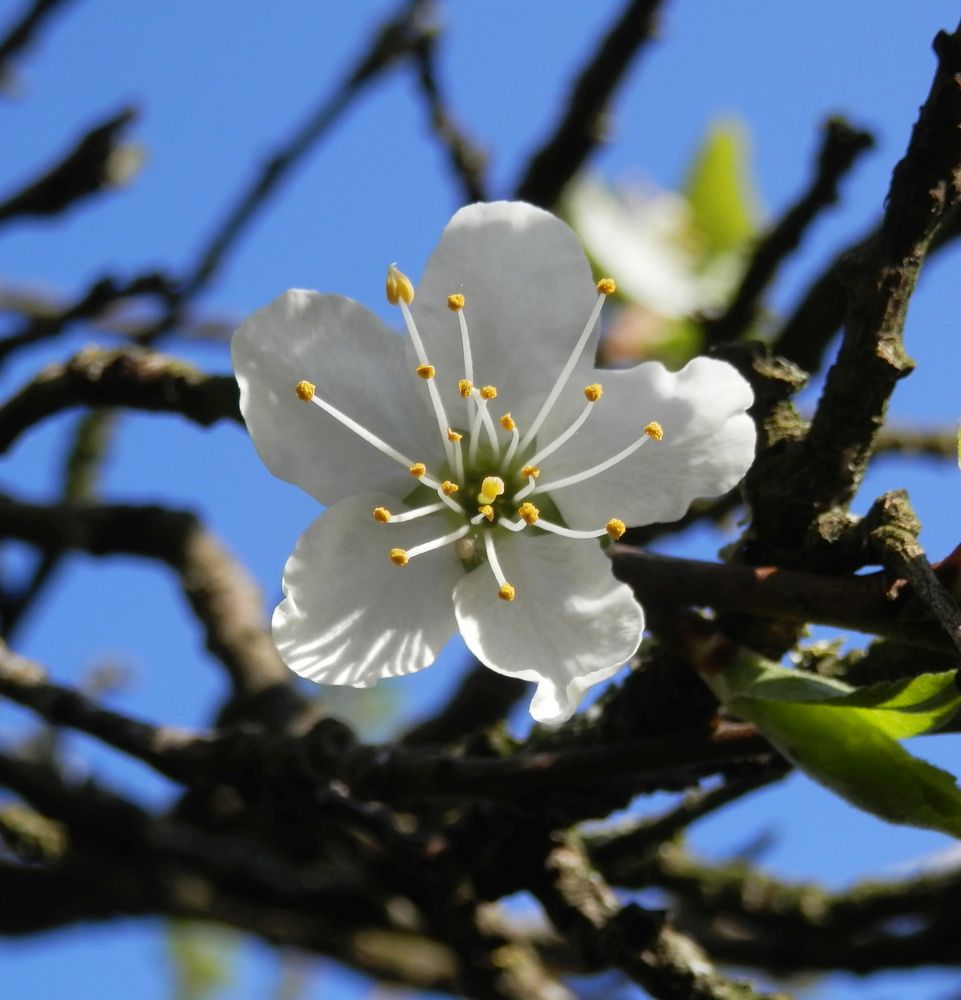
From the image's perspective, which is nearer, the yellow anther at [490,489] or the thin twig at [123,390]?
the yellow anther at [490,489]

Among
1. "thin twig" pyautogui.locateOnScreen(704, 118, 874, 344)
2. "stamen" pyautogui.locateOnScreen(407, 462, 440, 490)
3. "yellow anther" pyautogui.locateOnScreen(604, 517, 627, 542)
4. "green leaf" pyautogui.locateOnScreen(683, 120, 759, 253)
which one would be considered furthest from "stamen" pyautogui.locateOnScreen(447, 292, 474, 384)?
"green leaf" pyautogui.locateOnScreen(683, 120, 759, 253)

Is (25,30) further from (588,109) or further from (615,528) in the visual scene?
(615,528)

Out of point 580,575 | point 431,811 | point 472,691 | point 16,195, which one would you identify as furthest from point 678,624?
point 16,195

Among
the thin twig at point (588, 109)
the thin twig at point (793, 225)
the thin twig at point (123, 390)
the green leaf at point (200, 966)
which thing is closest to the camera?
the thin twig at point (123, 390)

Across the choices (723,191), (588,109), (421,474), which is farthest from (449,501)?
(723,191)

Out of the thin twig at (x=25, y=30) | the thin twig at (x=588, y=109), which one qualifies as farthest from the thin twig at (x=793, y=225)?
the thin twig at (x=25, y=30)

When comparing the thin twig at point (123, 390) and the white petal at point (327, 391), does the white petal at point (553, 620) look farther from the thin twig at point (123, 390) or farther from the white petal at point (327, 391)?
the thin twig at point (123, 390)
